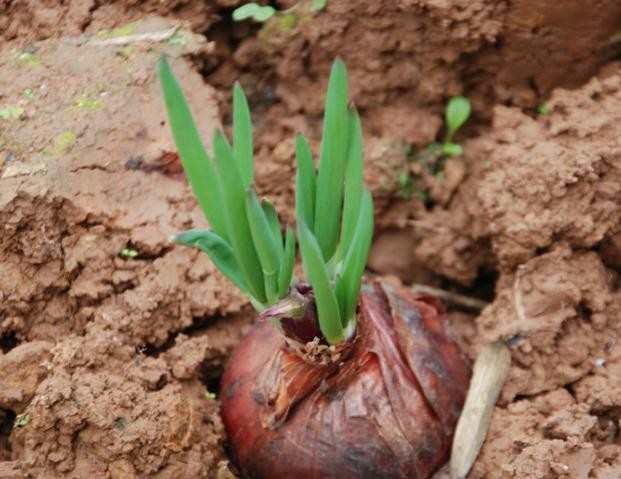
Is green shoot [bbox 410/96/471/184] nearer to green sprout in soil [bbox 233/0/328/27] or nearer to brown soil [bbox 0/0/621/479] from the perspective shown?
brown soil [bbox 0/0/621/479]

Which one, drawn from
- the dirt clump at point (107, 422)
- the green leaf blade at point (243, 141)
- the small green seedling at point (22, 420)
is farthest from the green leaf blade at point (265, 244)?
the small green seedling at point (22, 420)

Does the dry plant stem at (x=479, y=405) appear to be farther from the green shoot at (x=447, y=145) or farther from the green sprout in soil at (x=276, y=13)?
the green sprout in soil at (x=276, y=13)

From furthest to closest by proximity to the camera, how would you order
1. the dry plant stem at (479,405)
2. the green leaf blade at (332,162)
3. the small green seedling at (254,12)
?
the small green seedling at (254,12) → the dry plant stem at (479,405) → the green leaf blade at (332,162)

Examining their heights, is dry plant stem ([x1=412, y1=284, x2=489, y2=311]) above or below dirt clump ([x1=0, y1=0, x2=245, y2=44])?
below

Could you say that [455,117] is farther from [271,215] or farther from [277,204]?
[271,215]

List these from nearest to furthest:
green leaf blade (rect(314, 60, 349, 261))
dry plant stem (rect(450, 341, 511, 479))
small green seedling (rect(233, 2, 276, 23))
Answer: green leaf blade (rect(314, 60, 349, 261)), dry plant stem (rect(450, 341, 511, 479)), small green seedling (rect(233, 2, 276, 23))

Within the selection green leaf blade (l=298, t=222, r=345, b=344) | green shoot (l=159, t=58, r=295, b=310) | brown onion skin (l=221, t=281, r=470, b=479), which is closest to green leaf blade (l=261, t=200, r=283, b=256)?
green shoot (l=159, t=58, r=295, b=310)
